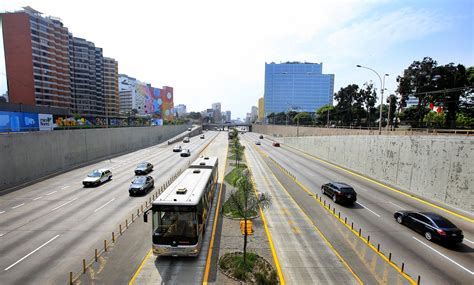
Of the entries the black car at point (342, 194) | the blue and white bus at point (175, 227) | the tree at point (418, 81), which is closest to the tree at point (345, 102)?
the tree at point (418, 81)

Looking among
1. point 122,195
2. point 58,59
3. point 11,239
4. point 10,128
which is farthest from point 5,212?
point 58,59

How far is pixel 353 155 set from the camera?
129 ft

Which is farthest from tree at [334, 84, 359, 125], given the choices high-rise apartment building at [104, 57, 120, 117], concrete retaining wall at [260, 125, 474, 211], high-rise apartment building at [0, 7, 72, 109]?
high-rise apartment building at [104, 57, 120, 117]

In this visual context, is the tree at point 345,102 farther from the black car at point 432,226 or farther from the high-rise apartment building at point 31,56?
the high-rise apartment building at point 31,56

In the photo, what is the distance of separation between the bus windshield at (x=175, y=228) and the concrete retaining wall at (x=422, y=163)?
24703 millimetres

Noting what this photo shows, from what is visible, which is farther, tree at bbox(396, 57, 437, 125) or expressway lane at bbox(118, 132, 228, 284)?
tree at bbox(396, 57, 437, 125)

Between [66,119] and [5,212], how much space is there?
2248 centimetres

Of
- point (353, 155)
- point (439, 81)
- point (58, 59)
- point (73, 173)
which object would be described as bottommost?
point (73, 173)

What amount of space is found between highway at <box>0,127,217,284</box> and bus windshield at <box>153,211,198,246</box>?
470 centimetres

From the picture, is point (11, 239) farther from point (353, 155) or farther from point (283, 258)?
point (353, 155)

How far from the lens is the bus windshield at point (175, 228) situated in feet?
39.3

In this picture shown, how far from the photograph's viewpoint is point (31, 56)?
7731 cm

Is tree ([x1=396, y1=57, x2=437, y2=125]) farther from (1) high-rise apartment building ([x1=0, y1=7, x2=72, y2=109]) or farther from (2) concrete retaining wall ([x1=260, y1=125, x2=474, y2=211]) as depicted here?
(1) high-rise apartment building ([x1=0, y1=7, x2=72, y2=109])

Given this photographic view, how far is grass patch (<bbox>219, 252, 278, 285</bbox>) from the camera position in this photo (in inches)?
429
